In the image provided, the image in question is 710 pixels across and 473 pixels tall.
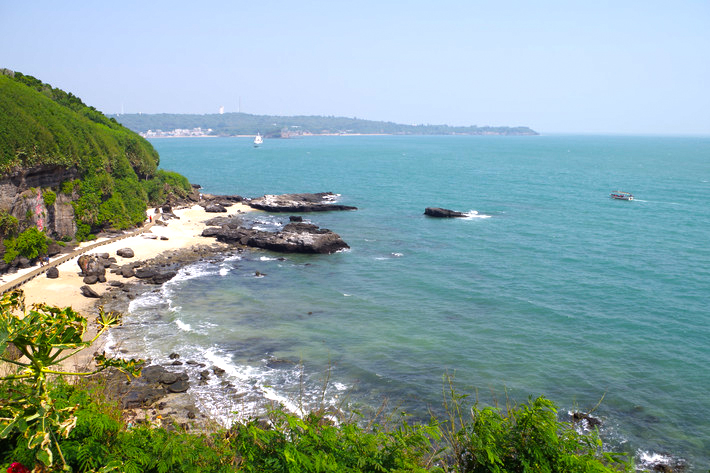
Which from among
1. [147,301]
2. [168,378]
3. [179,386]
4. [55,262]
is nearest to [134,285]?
[147,301]

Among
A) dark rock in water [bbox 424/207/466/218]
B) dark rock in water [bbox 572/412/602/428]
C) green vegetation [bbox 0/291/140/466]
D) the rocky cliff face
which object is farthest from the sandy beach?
dark rock in water [bbox 424/207/466/218]

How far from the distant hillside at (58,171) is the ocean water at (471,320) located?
16612 mm

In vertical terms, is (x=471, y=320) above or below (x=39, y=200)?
below

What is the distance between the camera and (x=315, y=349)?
116ft

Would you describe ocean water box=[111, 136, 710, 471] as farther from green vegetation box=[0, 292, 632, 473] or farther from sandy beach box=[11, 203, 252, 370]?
sandy beach box=[11, 203, 252, 370]

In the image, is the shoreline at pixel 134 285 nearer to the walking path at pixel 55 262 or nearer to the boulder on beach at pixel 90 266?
the walking path at pixel 55 262

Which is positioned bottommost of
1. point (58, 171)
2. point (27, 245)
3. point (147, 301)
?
point (147, 301)

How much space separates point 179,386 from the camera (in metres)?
29.7

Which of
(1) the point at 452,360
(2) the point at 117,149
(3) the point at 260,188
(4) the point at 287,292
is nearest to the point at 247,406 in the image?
(1) the point at 452,360

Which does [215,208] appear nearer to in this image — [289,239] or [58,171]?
[289,239]

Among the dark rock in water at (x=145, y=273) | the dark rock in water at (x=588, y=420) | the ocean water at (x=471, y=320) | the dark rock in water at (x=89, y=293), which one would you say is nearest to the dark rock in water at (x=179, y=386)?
the ocean water at (x=471, y=320)

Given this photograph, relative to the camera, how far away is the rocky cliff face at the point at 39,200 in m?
47.8

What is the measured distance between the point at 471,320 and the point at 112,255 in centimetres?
3829

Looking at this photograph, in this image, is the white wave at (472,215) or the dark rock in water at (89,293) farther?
the white wave at (472,215)
